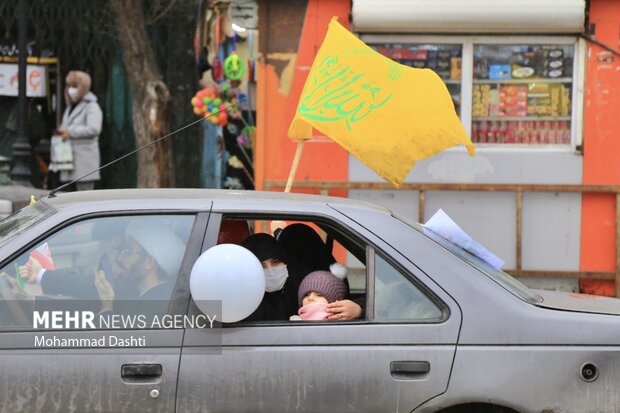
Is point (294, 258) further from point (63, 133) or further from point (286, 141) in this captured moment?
point (63, 133)

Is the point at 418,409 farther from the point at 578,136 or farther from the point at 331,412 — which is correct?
the point at 578,136

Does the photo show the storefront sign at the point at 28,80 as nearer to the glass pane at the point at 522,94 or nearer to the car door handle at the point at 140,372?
the glass pane at the point at 522,94

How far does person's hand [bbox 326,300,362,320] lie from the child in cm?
7

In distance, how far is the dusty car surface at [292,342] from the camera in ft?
13.5

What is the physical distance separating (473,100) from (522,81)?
0.52 m

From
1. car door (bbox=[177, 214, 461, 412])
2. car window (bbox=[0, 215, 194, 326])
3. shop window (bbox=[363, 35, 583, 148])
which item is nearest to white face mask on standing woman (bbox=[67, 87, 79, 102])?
shop window (bbox=[363, 35, 583, 148])

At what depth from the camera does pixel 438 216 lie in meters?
4.70

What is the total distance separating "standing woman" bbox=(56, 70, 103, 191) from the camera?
497 inches

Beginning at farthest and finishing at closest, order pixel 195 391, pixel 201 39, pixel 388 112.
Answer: pixel 201 39
pixel 388 112
pixel 195 391

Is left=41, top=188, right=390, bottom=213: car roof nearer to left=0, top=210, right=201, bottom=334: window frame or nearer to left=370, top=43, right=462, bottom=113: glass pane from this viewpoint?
left=0, top=210, right=201, bottom=334: window frame

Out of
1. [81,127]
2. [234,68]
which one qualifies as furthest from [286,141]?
[81,127]

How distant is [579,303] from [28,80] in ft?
33.8

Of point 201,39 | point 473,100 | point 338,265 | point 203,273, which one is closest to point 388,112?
point 338,265

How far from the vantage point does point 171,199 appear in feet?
14.7
